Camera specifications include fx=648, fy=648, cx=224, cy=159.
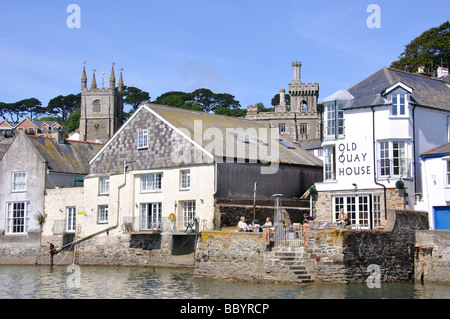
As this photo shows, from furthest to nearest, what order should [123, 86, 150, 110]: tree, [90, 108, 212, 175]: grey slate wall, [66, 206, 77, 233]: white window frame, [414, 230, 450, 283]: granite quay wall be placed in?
1. [123, 86, 150, 110]: tree
2. [66, 206, 77, 233]: white window frame
3. [90, 108, 212, 175]: grey slate wall
4. [414, 230, 450, 283]: granite quay wall

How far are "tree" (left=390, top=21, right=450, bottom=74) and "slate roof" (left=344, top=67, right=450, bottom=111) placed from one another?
28919 mm

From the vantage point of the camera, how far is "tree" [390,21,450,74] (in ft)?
224

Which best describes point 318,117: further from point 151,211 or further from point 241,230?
point 241,230

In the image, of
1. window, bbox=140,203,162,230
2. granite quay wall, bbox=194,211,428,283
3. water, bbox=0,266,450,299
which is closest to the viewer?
water, bbox=0,266,450,299

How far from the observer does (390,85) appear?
35.5 meters

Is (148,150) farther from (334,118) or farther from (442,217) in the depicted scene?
(442,217)

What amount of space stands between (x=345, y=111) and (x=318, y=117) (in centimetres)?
7340

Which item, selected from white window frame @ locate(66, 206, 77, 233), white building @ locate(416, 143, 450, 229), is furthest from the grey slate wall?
white building @ locate(416, 143, 450, 229)

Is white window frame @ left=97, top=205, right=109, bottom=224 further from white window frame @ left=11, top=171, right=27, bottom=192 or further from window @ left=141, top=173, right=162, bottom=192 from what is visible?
white window frame @ left=11, top=171, right=27, bottom=192

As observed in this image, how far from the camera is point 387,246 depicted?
30.1 meters

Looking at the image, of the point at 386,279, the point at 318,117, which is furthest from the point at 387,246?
the point at 318,117

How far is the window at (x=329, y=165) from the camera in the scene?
1463 inches

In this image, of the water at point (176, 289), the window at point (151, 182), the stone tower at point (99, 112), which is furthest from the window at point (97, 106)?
the water at point (176, 289)

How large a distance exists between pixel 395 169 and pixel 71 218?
22.5 metres
